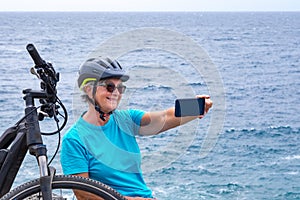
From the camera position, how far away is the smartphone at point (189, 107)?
9.91ft

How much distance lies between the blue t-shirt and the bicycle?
0.31 m

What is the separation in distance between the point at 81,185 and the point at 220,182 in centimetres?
2103

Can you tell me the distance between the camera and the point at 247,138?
30078mm

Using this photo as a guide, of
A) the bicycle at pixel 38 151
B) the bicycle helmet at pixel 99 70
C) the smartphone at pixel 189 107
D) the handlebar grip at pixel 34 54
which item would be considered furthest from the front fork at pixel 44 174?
the smartphone at pixel 189 107

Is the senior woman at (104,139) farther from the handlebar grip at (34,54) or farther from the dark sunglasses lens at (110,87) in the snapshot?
the handlebar grip at (34,54)

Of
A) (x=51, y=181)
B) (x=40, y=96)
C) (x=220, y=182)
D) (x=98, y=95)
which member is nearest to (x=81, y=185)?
(x=51, y=181)

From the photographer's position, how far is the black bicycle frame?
8.10 ft

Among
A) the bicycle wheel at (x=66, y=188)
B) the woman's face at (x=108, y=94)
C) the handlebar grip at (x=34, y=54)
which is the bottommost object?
the bicycle wheel at (x=66, y=188)

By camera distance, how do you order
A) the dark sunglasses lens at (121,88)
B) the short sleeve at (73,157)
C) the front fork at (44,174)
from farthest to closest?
the dark sunglasses lens at (121,88), the short sleeve at (73,157), the front fork at (44,174)

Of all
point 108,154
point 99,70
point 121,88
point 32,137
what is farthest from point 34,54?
point 108,154

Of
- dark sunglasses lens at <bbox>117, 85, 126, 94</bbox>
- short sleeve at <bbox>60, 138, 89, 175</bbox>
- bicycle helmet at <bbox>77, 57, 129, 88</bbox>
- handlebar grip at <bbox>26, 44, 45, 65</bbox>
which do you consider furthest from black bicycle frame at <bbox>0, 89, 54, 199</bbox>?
dark sunglasses lens at <bbox>117, 85, 126, 94</bbox>

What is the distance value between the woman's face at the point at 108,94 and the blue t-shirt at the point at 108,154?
130mm

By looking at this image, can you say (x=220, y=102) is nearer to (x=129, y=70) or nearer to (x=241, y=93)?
(x=129, y=70)

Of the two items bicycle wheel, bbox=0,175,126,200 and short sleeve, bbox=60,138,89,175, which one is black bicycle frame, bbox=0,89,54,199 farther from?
short sleeve, bbox=60,138,89,175
